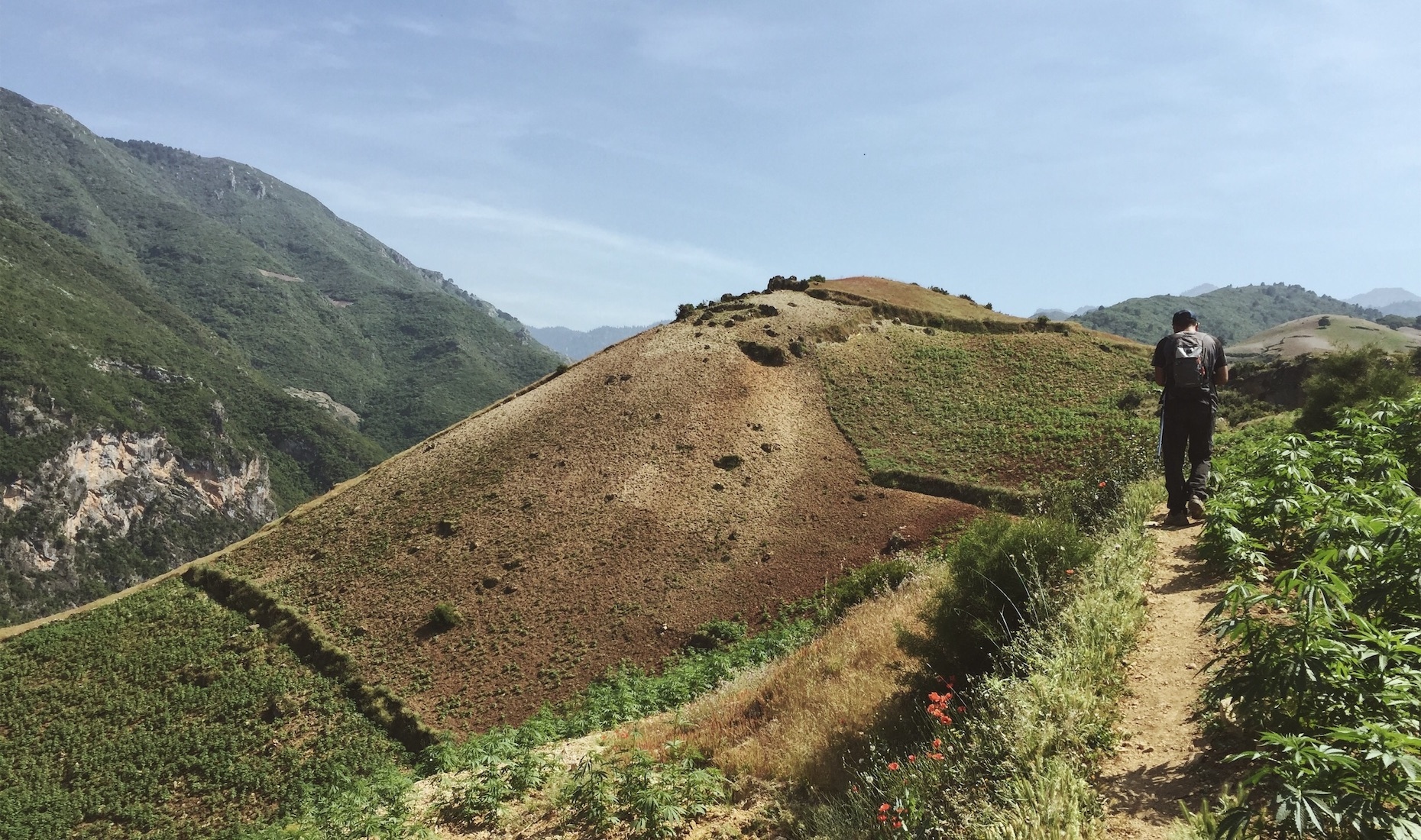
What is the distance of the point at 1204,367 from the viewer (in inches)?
368

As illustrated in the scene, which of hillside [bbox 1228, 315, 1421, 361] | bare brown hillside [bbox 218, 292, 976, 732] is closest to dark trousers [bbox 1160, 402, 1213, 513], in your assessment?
bare brown hillside [bbox 218, 292, 976, 732]

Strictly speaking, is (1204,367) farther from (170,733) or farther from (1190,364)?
(170,733)

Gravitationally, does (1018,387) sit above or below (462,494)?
above

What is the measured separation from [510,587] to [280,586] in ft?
33.2

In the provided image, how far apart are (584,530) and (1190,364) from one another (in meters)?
22.6

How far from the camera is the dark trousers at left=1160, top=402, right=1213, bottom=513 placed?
9273 millimetres

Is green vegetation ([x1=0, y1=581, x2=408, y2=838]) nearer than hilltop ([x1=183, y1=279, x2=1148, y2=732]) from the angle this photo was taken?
Yes

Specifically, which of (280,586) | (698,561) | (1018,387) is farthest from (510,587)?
(1018,387)

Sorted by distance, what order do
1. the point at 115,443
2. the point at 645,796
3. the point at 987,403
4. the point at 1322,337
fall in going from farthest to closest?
the point at 1322,337
the point at 115,443
the point at 987,403
the point at 645,796

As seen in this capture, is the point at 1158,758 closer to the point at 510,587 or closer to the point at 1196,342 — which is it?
the point at 1196,342

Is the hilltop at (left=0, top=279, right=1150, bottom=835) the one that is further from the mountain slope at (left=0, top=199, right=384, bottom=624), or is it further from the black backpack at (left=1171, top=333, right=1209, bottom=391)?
the mountain slope at (left=0, top=199, right=384, bottom=624)

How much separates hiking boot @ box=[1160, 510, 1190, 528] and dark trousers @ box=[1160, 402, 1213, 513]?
1.3 inches

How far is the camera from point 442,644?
76.8ft

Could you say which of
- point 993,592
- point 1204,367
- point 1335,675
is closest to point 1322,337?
point 1204,367
